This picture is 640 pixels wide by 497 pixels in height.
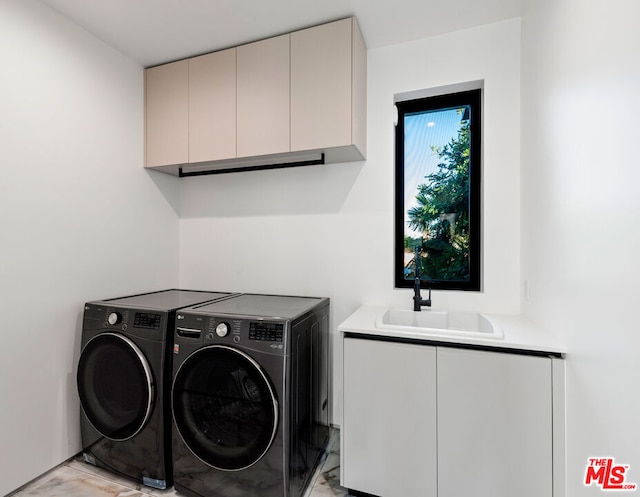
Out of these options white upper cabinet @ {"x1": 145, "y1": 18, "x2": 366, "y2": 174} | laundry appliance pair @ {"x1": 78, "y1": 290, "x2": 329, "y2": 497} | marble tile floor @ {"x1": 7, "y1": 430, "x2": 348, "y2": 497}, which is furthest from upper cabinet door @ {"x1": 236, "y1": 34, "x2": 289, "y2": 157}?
marble tile floor @ {"x1": 7, "y1": 430, "x2": 348, "y2": 497}

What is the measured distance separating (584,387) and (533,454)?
1.34 feet

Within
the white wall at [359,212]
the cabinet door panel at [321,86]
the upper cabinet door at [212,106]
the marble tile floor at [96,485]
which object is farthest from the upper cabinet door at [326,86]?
the marble tile floor at [96,485]

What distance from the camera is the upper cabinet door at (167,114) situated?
2.12m

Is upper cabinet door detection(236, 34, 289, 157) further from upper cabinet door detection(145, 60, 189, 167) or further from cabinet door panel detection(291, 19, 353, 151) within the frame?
upper cabinet door detection(145, 60, 189, 167)

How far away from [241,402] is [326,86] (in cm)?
172

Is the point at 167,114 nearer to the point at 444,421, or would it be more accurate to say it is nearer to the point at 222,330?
the point at 222,330

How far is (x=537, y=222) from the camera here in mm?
1510

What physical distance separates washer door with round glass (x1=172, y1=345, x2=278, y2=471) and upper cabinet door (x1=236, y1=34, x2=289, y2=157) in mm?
1203

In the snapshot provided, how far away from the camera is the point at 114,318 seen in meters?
1.68

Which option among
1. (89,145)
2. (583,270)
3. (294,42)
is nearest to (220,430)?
(583,270)

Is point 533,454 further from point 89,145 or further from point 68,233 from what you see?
point 89,145

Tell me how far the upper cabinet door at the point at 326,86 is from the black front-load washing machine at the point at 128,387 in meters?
1.26

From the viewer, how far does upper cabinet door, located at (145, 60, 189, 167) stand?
2115mm

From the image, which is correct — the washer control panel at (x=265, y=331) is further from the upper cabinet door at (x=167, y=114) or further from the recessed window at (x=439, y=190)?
the upper cabinet door at (x=167, y=114)
